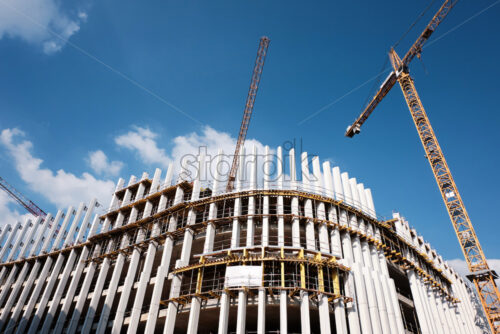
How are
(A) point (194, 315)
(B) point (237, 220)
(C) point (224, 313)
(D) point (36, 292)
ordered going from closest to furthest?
(C) point (224, 313) → (A) point (194, 315) → (B) point (237, 220) → (D) point (36, 292)

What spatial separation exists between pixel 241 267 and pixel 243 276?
0.91 m

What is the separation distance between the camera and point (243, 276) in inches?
1214

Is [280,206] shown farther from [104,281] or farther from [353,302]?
[104,281]

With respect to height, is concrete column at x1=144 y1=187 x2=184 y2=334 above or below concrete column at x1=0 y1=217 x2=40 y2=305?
below

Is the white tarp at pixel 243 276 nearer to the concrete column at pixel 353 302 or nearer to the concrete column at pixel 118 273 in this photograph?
the concrete column at pixel 353 302

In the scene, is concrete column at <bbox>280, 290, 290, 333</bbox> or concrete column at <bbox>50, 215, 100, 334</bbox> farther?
concrete column at <bbox>50, 215, 100, 334</bbox>

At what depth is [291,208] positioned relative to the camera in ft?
125

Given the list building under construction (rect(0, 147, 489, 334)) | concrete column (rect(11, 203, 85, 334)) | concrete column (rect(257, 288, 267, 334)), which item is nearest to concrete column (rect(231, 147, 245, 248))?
building under construction (rect(0, 147, 489, 334))

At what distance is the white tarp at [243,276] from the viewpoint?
1198 inches

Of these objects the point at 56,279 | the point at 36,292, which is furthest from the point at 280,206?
the point at 36,292

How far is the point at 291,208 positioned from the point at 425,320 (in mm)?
20961

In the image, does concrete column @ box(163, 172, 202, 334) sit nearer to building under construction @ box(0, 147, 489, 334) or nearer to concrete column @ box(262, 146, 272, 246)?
building under construction @ box(0, 147, 489, 334)

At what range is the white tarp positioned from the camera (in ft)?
99.9

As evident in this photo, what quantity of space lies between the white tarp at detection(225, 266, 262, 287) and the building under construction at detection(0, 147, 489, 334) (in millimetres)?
95
